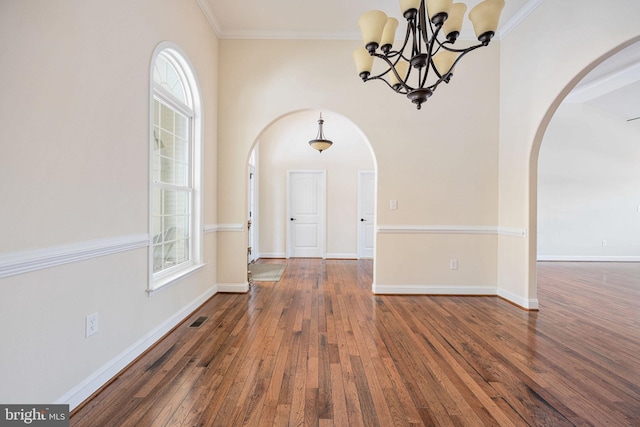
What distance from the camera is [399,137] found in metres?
3.71

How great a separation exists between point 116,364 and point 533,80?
452cm

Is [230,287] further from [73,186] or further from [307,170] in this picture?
[307,170]

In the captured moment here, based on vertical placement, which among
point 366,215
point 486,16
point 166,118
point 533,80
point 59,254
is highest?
point 533,80

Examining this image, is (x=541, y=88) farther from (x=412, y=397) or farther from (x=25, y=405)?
(x=25, y=405)

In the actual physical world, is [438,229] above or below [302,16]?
below

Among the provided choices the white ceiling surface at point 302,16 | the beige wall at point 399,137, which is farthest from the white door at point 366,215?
the white ceiling surface at point 302,16

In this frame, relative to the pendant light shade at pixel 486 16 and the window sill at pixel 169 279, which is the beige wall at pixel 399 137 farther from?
the pendant light shade at pixel 486 16

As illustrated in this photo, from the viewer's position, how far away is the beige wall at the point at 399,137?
12.1ft

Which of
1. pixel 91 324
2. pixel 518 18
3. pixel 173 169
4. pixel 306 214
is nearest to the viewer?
pixel 91 324

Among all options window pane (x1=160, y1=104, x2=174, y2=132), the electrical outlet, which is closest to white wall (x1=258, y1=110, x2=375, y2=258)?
window pane (x1=160, y1=104, x2=174, y2=132)

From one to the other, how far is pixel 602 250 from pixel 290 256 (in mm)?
6788

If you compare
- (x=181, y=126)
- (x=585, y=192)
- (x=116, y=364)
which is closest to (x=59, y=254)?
(x=116, y=364)

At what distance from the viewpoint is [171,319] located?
258 cm

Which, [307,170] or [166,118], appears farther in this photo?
[307,170]
